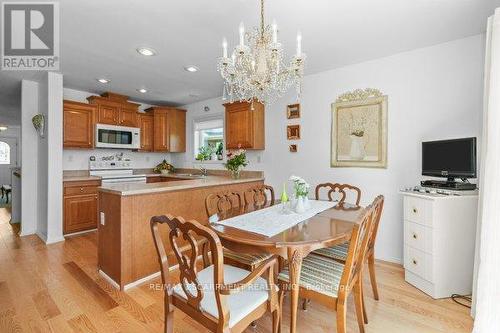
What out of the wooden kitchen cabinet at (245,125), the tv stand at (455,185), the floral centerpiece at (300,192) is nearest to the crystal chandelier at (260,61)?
the floral centerpiece at (300,192)

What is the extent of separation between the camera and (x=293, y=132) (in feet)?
11.9

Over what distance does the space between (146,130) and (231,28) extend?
3404mm

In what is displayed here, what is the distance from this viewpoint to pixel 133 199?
7.54 feet

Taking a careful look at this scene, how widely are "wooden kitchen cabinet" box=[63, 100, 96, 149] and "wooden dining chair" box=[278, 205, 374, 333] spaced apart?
4.00 m

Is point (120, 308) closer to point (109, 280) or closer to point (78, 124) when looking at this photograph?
point (109, 280)

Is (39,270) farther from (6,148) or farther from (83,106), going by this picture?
(6,148)

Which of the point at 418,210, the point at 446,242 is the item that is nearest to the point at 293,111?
the point at 418,210

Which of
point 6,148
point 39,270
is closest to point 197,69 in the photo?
point 39,270

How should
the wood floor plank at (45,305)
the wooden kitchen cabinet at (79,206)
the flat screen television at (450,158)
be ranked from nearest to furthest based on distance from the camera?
1. the wood floor plank at (45,305)
2. the flat screen television at (450,158)
3. the wooden kitchen cabinet at (79,206)

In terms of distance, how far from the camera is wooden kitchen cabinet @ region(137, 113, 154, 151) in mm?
4902

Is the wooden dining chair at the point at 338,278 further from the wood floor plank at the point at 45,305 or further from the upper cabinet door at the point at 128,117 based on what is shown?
the upper cabinet door at the point at 128,117

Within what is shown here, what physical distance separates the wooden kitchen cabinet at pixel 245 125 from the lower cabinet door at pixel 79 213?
2.48m

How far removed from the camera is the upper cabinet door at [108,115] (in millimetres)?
4223

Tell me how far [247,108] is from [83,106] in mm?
2712
